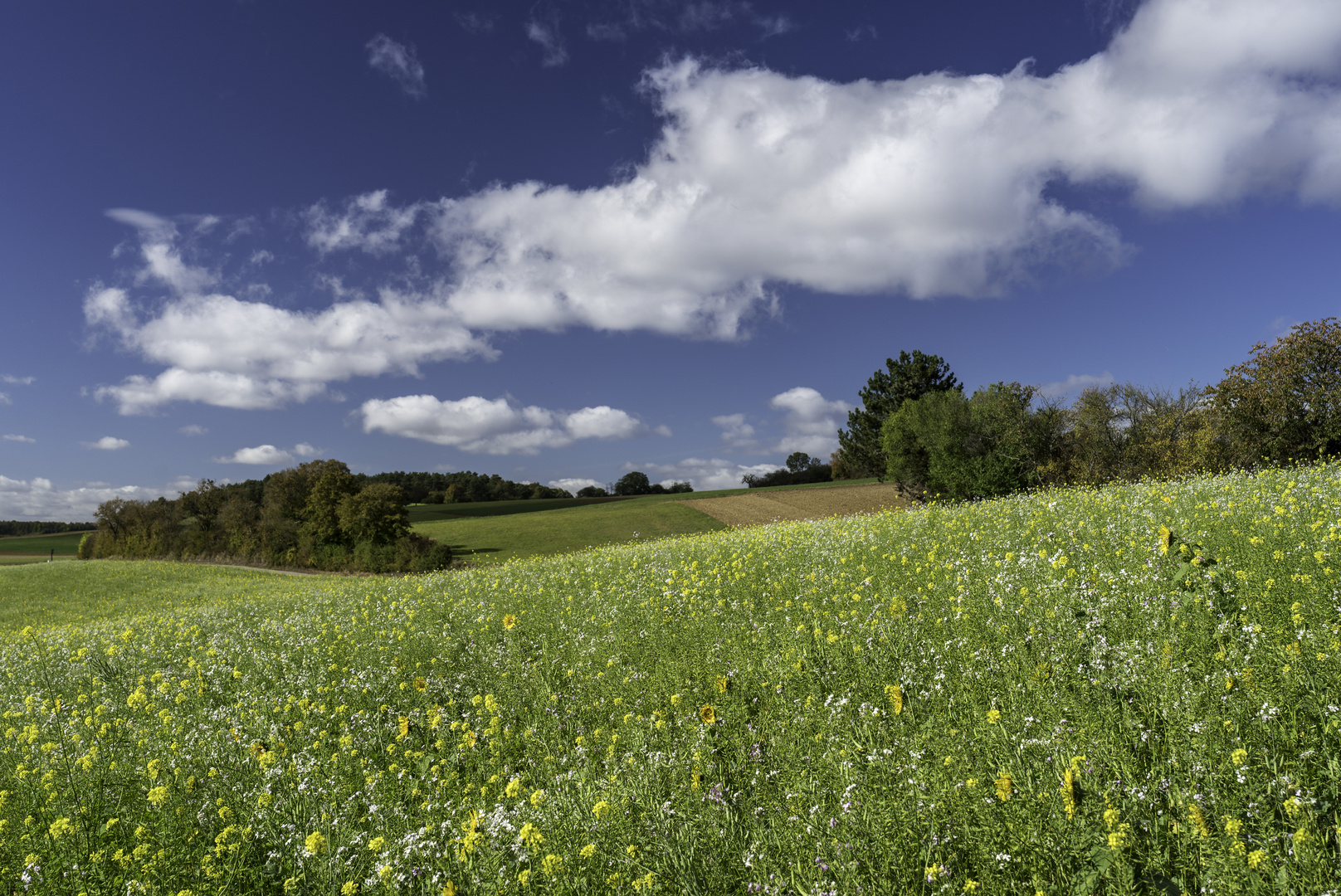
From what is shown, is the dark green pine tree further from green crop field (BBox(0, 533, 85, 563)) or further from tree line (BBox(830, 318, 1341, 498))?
green crop field (BBox(0, 533, 85, 563))

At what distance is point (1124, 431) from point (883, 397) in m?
26.2

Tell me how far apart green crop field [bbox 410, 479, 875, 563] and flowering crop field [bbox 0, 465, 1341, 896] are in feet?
94.5

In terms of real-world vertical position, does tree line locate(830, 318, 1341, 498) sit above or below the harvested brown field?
above

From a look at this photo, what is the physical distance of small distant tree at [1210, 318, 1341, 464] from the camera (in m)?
27.5

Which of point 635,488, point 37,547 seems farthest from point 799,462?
point 37,547

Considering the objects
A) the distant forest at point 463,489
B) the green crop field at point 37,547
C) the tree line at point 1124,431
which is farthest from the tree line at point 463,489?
the tree line at point 1124,431

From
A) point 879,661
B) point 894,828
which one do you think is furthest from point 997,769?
point 879,661

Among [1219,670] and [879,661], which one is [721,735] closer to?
[879,661]

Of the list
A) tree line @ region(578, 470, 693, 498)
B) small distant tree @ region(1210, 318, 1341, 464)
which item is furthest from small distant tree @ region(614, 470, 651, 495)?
small distant tree @ region(1210, 318, 1341, 464)

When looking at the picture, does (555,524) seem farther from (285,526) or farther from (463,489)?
(463,489)

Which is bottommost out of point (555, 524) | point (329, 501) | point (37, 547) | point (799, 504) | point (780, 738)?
point (555, 524)

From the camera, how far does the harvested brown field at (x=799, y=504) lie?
170ft

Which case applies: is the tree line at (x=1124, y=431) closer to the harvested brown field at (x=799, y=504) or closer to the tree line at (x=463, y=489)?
the harvested brown field at (x=799, y=504)

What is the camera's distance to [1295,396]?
28141 millimetres
